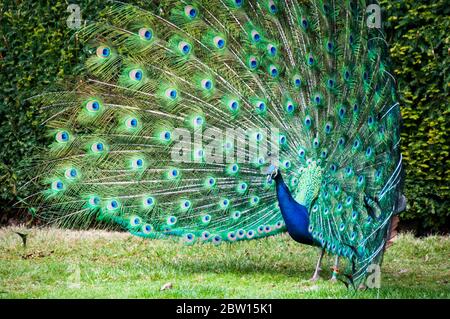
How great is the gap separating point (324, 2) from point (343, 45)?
1.27 ft

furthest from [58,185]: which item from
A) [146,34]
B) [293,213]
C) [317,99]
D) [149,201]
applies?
[317,99]

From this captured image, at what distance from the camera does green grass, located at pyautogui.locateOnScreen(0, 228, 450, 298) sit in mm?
6371

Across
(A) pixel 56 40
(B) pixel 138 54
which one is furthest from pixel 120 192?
(A) pixel 56 40

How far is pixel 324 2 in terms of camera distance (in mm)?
6469

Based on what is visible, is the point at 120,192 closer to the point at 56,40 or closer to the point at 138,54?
the point at 138,54

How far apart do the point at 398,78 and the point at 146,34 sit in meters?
3.03

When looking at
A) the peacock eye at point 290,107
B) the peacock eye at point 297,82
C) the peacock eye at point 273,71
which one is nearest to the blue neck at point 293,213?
the peacock eye at point 290,107

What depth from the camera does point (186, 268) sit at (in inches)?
288

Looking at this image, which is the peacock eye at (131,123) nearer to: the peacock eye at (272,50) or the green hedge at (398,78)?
the peacock eye at (272,50)

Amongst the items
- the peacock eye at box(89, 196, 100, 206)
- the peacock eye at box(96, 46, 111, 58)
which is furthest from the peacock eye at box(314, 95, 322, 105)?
the peacock eye at box(89, 196, 100, 206)

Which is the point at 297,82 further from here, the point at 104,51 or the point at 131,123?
the point at 104,51

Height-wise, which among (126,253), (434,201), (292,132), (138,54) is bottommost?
(126,253)

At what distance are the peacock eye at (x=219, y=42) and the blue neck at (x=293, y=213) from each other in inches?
47.6

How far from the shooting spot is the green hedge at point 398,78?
27.1 ft
